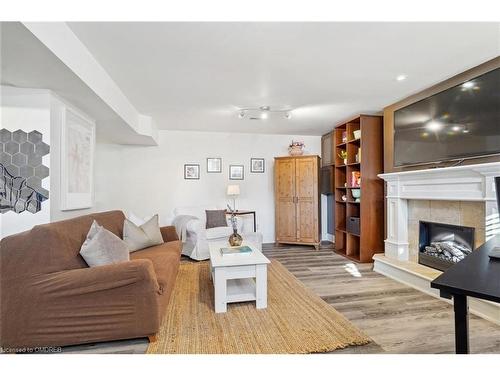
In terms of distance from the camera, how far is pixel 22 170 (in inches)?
86.6

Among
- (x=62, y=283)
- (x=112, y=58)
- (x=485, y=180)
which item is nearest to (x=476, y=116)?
(x=485, y=180)

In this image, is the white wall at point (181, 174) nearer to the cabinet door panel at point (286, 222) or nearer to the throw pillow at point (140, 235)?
the cabinet door panel at point (286, 222)

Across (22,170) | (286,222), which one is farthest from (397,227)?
(22,170)

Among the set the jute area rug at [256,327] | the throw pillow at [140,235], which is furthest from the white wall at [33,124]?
the jute area rug at [256,327]

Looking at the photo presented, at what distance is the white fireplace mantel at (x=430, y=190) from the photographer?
2348 millimetres

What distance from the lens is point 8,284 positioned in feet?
5.56

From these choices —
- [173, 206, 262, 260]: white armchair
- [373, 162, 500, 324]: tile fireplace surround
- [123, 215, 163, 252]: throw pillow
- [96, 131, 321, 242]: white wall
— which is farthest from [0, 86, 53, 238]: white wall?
[373, 162, 500, 324]: tile fireplace surround

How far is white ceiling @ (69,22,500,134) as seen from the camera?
1.96 m

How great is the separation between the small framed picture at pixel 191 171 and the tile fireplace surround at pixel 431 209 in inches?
131

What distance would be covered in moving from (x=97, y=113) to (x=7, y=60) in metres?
1.26

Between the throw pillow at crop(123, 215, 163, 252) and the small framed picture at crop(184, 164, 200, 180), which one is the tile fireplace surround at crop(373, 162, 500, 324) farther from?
the small framed picture at crop(184, 164, 200, 180)

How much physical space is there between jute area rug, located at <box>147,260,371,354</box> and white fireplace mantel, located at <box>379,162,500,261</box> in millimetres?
1574

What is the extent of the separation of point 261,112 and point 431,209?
257 centimetres

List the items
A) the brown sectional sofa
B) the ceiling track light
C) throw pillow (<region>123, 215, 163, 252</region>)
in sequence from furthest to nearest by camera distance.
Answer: the ceiling track light, throw pillow (<region>123, 215, 163, 252</region>), the brown sectional sofa
